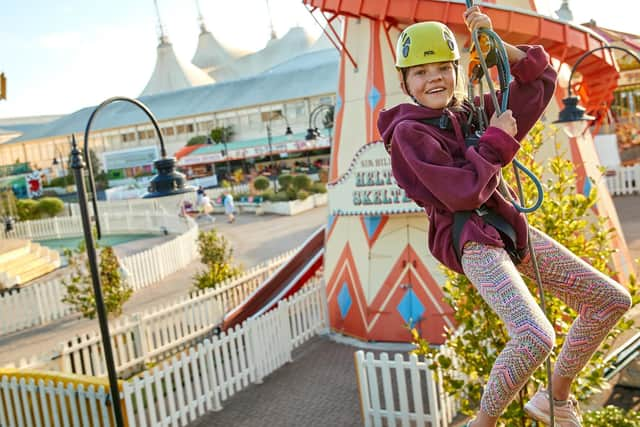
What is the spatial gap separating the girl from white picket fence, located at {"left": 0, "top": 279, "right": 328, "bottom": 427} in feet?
17.4

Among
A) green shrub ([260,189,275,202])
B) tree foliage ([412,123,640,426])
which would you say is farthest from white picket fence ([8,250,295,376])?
green shrub ([260,189,275,202])

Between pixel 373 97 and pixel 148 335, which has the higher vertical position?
pixel 373 97

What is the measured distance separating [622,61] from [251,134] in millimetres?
33182

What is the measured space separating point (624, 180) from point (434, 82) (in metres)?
22.6

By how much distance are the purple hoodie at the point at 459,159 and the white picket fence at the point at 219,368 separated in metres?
5.31

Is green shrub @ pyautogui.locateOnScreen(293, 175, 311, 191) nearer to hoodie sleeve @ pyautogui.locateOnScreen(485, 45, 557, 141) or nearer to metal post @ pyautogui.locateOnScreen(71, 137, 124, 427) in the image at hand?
metal post @ pyautogui.locateOnScreen(71, 137, 124, 427)

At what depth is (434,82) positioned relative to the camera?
2.10 m

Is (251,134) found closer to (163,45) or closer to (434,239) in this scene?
(163,45)

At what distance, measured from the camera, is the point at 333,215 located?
33.8 feet

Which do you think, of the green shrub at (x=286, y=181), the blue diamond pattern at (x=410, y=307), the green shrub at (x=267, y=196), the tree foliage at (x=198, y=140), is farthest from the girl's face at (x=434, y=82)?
the tree foliage at (x=198, y=140)

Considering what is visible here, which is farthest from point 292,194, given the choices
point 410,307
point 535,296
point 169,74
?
point 169,74

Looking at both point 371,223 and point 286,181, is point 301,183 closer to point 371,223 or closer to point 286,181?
point 286,181

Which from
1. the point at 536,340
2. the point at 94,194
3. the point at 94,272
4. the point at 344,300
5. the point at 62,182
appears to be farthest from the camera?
the point at 62,182

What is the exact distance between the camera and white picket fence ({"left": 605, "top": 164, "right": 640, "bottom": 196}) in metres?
21.8
